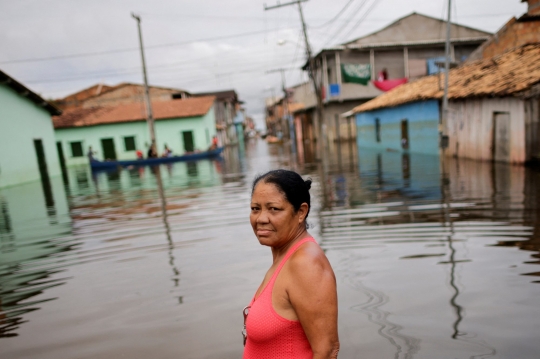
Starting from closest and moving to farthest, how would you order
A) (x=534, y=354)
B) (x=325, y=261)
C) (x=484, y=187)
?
(x=325, y=261) < (x=534, y=354) < (x=484, y=187)

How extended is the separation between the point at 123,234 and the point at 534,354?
6.72 metres

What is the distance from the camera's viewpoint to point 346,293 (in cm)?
438

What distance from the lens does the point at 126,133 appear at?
35.9m

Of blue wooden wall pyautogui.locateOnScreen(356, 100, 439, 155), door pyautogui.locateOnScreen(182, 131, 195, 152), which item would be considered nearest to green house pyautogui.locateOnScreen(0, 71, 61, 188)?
door pyautogui.locateOnScreen(182, 131, 195, 152)

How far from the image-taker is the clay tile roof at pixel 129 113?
35469mm

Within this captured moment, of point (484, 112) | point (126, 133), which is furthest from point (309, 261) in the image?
point (126, 133)

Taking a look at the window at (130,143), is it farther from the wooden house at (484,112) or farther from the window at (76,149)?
the wooden house at (484,112)

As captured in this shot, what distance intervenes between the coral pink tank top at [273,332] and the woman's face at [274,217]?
10cm

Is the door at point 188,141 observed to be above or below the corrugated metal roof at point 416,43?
below

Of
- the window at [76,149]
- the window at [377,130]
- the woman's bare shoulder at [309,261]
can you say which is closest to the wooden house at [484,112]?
the window at [377,130]

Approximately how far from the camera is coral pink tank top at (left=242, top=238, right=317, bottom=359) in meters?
1.70

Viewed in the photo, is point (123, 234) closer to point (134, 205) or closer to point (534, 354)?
point (134, 205)

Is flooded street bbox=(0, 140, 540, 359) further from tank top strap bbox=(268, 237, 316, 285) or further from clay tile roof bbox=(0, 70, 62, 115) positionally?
clay tile roof bbox=(0, 70, 62, 115)

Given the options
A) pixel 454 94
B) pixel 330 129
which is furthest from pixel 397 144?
pixel 330 129
